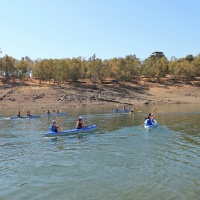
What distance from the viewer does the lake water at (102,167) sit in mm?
14383

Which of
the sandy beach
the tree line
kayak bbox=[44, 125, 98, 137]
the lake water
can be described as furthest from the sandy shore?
the lake water

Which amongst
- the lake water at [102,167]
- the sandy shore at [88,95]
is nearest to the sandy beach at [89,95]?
the sandy shore at [88,95]

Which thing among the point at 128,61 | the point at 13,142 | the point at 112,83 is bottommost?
the point at 13,142

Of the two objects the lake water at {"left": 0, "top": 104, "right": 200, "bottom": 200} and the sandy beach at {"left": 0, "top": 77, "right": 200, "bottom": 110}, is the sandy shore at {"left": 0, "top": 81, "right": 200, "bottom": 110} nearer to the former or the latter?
the sandy beach at {"left": 0, "top": 77, "right": 200, "bottom": 110}

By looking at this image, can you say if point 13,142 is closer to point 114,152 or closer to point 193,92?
point 114,152

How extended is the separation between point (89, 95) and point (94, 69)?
16.7 meters

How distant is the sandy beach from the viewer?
2936 inches

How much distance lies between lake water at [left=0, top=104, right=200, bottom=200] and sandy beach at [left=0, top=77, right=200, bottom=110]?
45.0 m

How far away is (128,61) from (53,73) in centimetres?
2815

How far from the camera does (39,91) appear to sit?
80438mm

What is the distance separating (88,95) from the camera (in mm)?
80812

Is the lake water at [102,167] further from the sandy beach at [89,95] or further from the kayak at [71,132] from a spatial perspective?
the sandy beach at [89,95]

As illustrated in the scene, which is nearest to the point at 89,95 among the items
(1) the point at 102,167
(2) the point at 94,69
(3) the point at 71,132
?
(2) the point at 94,69

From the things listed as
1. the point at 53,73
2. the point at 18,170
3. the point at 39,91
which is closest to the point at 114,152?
the point at 18,170
